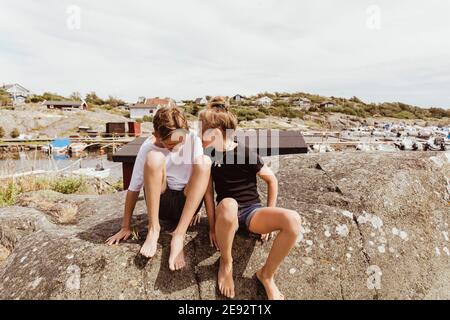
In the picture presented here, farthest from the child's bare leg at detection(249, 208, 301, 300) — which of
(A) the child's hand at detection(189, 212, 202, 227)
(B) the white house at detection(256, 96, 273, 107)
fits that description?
(B) the white house at detection(256, 96, 273, 107)

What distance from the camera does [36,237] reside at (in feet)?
11.2

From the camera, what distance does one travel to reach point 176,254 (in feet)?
9.41

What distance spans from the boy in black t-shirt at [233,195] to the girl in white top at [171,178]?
0.57ft

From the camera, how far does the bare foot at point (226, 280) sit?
283cm

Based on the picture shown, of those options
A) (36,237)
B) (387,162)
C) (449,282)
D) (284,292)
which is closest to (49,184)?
(36,237)

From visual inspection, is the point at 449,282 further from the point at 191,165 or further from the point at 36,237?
the point at 36,237

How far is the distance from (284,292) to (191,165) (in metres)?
1.48

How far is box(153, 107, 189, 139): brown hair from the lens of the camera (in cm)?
312

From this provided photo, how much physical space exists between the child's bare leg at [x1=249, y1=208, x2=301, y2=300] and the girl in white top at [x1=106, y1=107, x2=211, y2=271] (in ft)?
1.96

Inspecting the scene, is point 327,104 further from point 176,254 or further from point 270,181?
point 176,254

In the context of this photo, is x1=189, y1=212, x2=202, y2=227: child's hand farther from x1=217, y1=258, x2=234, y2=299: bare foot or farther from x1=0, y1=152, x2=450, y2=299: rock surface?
x1=217, y1=258, x2=234, y2=299: bare foot

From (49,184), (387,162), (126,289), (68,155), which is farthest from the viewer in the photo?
(68,155)

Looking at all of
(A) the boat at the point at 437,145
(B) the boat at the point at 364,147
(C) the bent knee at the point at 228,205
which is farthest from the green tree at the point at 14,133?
(A) the boat at the point at 437,145

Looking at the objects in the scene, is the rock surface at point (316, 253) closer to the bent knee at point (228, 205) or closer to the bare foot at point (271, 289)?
the bare foot at point (271, 289)
